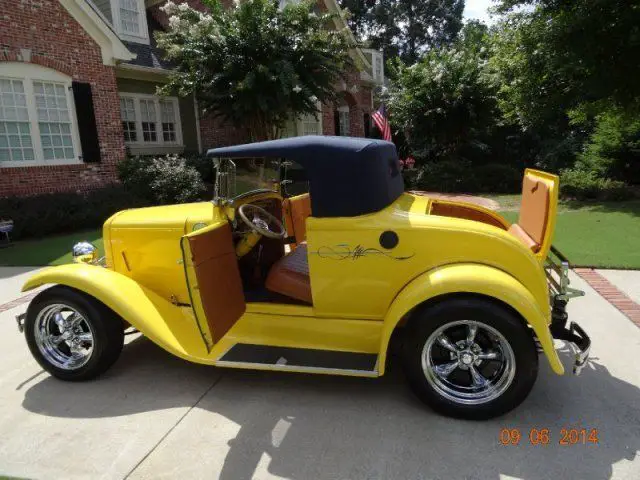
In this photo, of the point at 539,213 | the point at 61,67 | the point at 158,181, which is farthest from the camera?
the point at 158,181

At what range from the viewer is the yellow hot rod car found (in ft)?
9.29

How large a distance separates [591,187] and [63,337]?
1295 centimetres

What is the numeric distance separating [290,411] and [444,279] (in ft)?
4.35

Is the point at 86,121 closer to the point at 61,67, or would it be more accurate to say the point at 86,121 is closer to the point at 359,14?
the point at 61,67

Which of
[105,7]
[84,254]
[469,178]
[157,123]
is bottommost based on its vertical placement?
[469,178]

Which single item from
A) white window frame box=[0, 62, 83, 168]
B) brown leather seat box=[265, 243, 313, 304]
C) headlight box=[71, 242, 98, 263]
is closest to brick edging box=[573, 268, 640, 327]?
brown leather seat box=[265, 243, 313, 304]

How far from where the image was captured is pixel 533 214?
3479mm

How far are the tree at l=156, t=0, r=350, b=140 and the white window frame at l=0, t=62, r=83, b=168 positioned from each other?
2.66m

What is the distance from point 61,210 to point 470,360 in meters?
10.4

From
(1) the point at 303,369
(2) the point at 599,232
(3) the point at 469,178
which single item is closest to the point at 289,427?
(1) the point at 303,369

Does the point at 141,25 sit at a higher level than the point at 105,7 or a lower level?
lower
